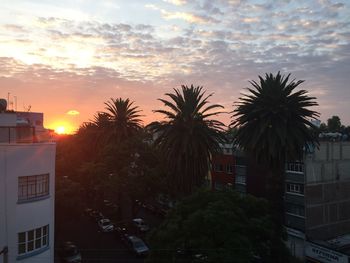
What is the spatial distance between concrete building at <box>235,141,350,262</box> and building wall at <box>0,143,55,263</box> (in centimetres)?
2989

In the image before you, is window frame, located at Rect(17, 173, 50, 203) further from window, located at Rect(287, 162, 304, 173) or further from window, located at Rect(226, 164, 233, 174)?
window, located at Rect(226, 164, 233, 174)

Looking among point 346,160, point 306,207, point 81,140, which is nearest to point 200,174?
point 306,207

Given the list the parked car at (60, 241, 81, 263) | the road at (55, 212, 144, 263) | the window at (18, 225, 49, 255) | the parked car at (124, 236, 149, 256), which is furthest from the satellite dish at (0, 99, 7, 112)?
the parked car at (124, 236, 149, 256)

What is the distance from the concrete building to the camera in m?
45.1

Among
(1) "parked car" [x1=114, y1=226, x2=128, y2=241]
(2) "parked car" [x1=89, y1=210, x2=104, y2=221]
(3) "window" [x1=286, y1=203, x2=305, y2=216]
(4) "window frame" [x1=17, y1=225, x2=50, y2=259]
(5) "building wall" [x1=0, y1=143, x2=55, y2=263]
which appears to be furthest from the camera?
(2) "parked car" [x1=89, y1=210, x2=104, y2=221]

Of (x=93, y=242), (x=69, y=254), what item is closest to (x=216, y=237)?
(x=69, y=254)

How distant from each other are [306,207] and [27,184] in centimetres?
3290

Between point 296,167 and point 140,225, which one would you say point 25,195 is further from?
point 296,167

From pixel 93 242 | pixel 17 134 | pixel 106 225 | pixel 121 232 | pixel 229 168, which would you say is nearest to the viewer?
pixel 17 134

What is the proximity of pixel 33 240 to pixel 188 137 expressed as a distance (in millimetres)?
17877

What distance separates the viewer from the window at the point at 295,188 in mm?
45669

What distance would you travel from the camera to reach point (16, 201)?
22.7m

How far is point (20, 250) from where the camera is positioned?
74.8 ft

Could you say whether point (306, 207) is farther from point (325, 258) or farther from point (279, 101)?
point (279, 101)
